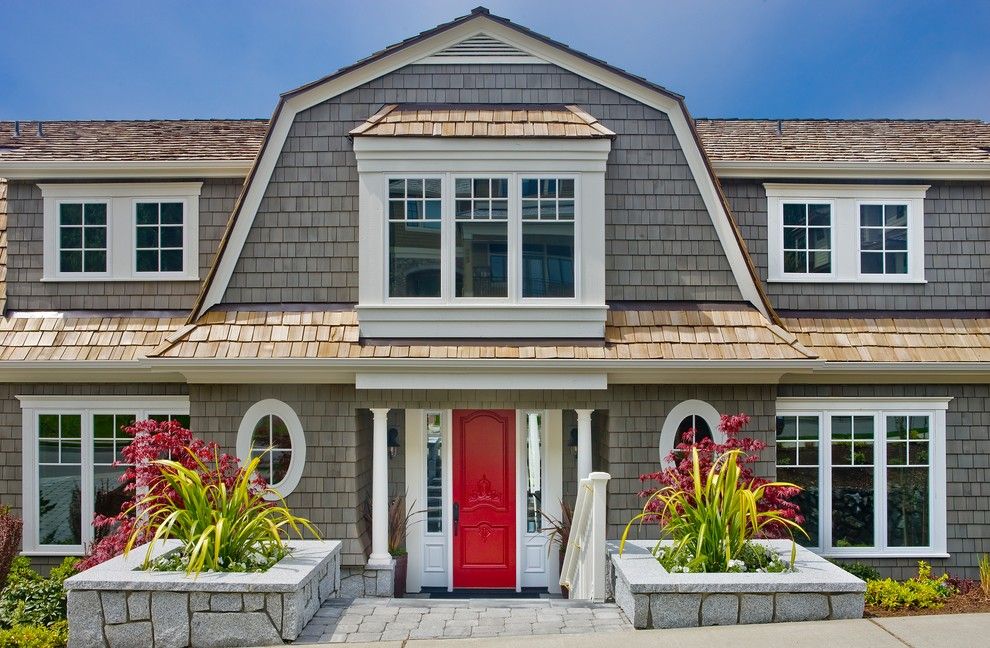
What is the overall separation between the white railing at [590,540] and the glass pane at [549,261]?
6.88 feet

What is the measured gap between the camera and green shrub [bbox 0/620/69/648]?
663cm

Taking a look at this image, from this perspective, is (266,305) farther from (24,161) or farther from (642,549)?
(642,549)

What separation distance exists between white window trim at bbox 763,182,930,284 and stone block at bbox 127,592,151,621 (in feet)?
24.7

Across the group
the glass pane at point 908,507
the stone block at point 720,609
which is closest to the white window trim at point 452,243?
the stone block at point 720,609

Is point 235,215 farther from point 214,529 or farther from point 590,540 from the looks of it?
point 590,540

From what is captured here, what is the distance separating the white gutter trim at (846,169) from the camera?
977 centimetres

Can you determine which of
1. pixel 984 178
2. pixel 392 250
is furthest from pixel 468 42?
pixel 984 178

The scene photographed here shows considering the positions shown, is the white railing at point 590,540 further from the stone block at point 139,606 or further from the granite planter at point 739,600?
the stone block at point 139,606

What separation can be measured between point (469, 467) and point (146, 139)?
615 cm

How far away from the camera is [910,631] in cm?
621

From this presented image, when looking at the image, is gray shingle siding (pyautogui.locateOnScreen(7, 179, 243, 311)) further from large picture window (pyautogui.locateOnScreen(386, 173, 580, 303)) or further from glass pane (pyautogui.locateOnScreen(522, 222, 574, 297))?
glass pane (pyautogui.locateOnScreen(522, 222, 574, 297))

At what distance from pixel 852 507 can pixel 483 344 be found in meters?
4.80

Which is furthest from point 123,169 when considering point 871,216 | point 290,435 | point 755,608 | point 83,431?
point 871,216

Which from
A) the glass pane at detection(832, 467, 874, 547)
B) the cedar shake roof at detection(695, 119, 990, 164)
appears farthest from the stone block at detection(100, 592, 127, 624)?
the cedar shake roof at detection(695, 119, 990, 164)
